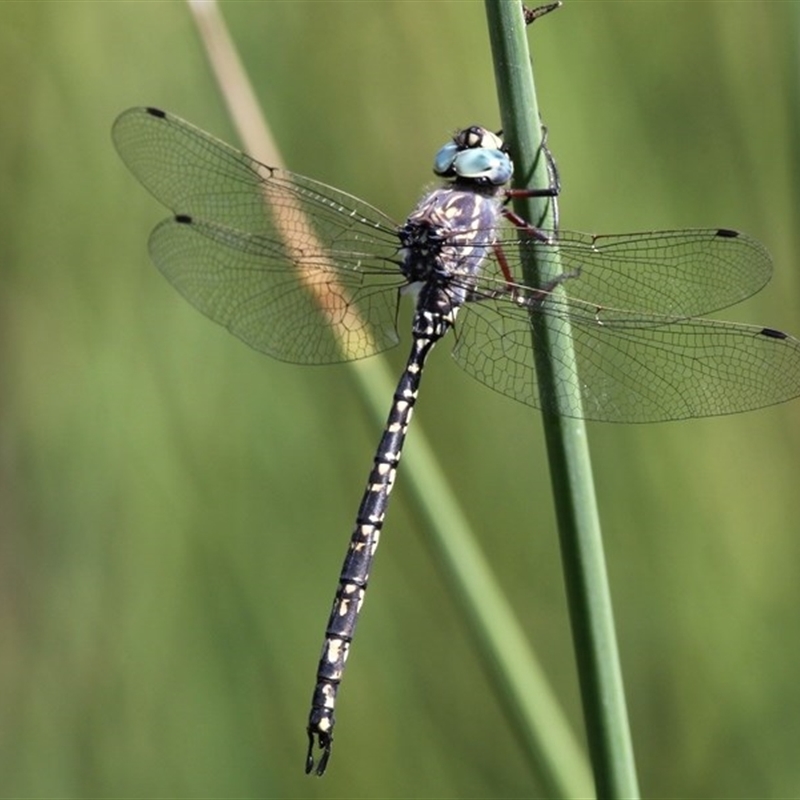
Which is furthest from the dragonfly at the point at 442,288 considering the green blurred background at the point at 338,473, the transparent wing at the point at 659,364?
the green blurred background at the point at 338,473

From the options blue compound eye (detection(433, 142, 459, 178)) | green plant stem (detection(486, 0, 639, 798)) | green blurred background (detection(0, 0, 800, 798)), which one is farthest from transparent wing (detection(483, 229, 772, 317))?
green plant stem (detection(486, 0, 639, 798))

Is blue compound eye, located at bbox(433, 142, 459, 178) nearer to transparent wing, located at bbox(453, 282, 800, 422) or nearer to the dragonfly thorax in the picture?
the dragonfly thorax

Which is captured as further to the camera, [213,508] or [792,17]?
[213,508]

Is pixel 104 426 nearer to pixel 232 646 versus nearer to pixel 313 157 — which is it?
pixel 232 646

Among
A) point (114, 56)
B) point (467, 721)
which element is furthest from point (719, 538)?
point (114, 56)

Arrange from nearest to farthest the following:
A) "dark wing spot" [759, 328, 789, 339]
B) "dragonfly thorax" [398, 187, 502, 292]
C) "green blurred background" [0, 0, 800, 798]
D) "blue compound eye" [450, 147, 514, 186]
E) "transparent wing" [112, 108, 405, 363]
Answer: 1. "dark wing spot" [759, 328, 789, 339]
2. "blue compound eye" [450, 147, 514, 186]
3. "dragonfly thorax" [398, 187, 502, 292]
4. "transparent wing" [112, 108, 405, 363]
5. "green blurred background" [0, 0, 800, 798]

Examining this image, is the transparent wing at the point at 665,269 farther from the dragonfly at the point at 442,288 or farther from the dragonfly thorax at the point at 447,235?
the dragonfly thorax at the point at 447,235

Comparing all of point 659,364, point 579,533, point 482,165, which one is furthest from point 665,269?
point 579,533
